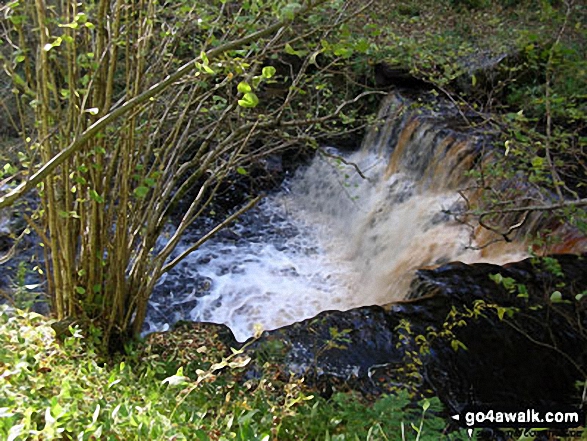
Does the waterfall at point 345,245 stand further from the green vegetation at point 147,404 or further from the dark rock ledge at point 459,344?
the green vegetation at point 147,404

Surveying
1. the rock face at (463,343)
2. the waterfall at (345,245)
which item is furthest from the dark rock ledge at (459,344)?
the waterfall at (345,245)

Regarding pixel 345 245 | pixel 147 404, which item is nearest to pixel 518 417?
pixel 147 404

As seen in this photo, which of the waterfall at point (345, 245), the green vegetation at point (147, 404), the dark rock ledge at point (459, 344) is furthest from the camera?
the waterfall at point (345, 245)

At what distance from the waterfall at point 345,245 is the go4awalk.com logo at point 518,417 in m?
1.82

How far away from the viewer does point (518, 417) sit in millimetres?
3100

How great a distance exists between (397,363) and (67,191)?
93.3 inches

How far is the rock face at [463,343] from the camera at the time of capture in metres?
3.32

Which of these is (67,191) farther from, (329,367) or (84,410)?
(329,367)

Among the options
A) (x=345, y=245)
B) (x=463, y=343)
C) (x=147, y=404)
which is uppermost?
(x=147, y=404)

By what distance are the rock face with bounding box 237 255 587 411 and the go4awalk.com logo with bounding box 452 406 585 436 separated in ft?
0.23

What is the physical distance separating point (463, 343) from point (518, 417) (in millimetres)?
659

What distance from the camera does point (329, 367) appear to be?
363 cm

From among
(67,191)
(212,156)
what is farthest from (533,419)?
(67,191)

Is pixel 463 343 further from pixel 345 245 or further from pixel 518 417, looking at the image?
pixel 345 245
